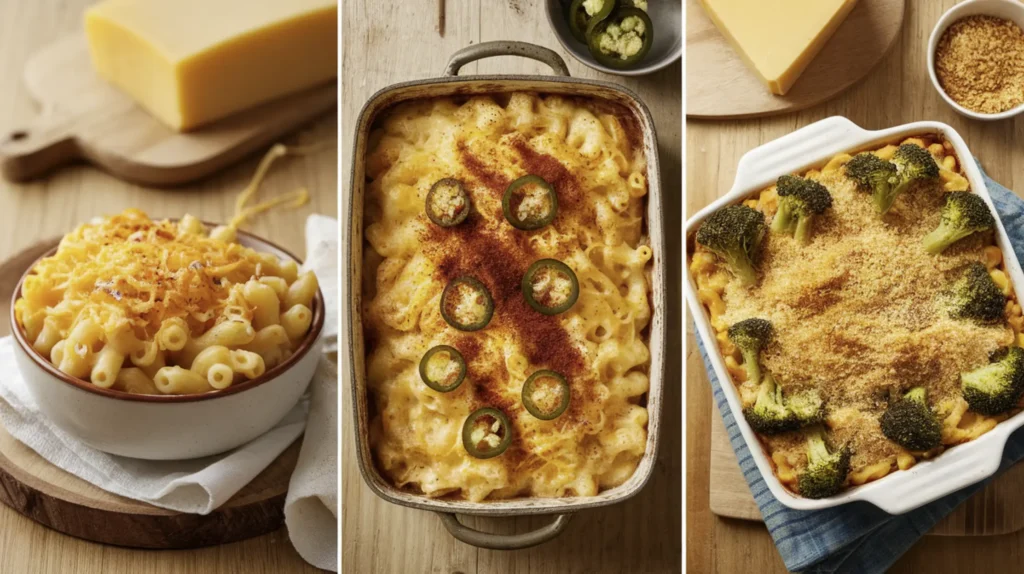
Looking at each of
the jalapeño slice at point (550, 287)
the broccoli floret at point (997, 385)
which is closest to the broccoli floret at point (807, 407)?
the broccoli floret at point (997, 385)

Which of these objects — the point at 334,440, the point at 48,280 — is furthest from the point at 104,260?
the point at 334,440

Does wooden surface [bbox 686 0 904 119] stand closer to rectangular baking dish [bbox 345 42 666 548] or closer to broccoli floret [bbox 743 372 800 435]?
rectangular baking dish [bbox 345 42 666 548]

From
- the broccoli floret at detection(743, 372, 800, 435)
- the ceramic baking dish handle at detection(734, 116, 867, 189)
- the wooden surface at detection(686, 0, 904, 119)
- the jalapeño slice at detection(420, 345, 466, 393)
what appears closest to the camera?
the jalapeño slice at detection(420, 345, 466, 393)

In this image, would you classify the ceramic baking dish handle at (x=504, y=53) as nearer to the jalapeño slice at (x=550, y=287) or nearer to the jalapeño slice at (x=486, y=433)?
the jalapeño slice at (x=550, y=287)

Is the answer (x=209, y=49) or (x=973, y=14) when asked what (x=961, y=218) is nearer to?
(x=973, y=14)

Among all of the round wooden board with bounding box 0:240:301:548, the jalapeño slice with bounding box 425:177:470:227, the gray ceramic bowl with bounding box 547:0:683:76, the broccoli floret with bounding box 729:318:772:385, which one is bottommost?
the round wooden board with bounding box 0:240:301:548

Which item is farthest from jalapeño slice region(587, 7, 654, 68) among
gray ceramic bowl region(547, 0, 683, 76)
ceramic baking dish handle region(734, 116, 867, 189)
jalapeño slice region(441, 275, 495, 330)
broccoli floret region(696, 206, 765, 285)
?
jalapeño slice region(441, 275, 495, 330)

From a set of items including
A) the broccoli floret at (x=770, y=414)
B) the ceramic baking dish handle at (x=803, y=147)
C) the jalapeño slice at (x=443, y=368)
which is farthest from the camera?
the ceramic baking dish handle at (x=803, y=147)

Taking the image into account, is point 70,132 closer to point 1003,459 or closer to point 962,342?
point 962,342
